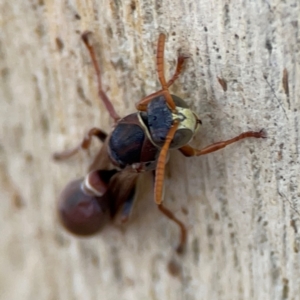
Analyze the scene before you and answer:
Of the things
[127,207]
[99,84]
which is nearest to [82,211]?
[127,207]

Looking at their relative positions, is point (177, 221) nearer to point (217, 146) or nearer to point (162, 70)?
point (217, 146)

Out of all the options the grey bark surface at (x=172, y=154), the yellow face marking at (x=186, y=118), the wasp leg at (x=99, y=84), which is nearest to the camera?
the grey bark surface at (x=172, y=154)

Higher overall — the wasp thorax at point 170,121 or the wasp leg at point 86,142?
the wasp thorax at point 170,121

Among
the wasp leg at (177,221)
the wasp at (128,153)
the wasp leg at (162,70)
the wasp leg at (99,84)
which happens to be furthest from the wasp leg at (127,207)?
the wasp leg at (162,70)

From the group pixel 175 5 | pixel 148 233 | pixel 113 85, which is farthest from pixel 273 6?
pixel 148 233

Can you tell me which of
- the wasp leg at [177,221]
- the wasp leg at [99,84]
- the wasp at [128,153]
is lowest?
the wasp leg at [177,221]

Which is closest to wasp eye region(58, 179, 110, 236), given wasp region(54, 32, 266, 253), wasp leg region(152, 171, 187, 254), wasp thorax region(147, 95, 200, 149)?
wasp region(54, 32, 266, 253)

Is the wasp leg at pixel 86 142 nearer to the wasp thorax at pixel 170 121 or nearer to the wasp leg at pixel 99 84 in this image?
the wasp leg at pixel 99 84

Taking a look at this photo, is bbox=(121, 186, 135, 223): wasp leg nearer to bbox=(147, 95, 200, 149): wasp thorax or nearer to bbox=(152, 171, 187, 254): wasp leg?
bbox=(152, 171, 187, 254): wasp leg
